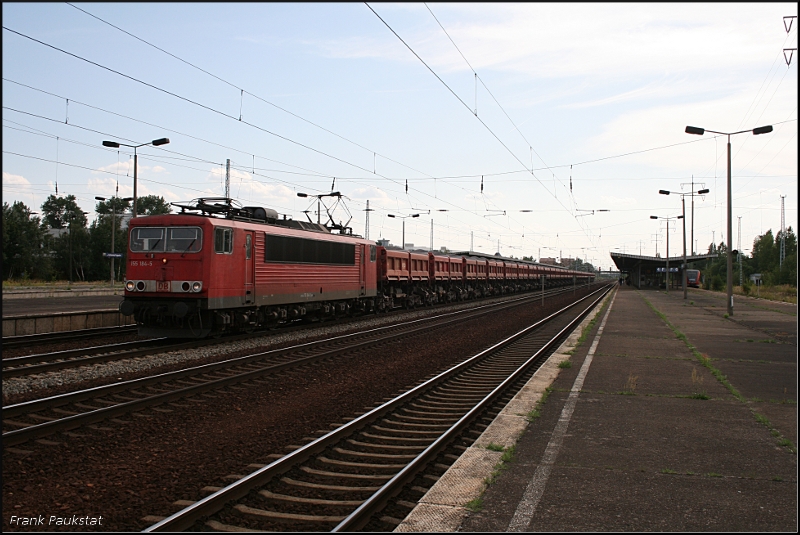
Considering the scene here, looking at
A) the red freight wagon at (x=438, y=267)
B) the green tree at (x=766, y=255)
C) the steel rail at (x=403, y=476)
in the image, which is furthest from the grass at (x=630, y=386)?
the green tree at (x=766, y=255)

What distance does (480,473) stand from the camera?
6.21 meters

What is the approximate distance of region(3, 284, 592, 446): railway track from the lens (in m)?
7.85

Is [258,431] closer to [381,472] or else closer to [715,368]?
[381,472]

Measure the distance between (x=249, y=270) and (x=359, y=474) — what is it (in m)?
11.6

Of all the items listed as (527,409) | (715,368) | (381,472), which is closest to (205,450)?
(381,472)

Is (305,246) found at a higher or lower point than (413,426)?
higher

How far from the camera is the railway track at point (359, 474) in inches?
202

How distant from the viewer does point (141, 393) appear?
996 centimetres

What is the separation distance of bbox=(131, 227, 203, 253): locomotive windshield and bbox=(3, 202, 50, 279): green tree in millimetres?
46077

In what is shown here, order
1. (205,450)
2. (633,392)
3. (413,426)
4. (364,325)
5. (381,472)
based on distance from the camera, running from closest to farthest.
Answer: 1. (381,472)
2. (205,450)
3. (413,426)
4. (633,392)
5. (364,325)

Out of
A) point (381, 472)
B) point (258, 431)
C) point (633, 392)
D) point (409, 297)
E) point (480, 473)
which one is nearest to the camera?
point (480, 473)

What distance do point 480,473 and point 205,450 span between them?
3.09 metres

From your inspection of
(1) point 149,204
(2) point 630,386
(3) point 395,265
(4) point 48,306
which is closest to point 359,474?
(2) point 630,386

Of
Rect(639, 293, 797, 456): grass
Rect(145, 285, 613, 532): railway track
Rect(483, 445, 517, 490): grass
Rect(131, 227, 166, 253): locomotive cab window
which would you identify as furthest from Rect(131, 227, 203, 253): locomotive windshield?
Rect(639, 293, 797, 456): grass
